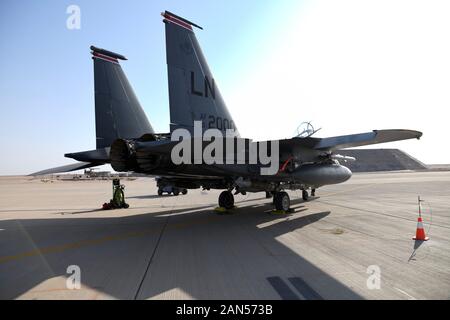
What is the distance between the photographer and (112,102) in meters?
9.77

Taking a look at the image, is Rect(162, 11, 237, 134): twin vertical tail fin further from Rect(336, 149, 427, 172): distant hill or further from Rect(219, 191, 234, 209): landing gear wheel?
Rect(336, 149, 427, 172): distant hill

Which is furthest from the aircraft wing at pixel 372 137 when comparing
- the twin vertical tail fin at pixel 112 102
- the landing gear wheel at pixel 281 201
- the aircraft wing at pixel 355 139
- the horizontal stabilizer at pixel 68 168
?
the horizontal stabilizer at pixel 68 168

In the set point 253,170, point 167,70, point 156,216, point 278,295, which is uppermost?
point 167,70

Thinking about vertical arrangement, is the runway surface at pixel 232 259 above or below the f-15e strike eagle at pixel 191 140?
below

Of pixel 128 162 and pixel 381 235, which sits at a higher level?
pixel 128 162

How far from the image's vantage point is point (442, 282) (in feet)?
12.6

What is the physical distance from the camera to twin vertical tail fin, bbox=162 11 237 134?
7.29 m

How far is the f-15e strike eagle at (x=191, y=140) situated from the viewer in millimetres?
7293

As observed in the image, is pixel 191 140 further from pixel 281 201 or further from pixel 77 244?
pixel 281 201

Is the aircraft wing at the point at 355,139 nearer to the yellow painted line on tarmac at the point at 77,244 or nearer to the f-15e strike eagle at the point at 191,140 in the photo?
the f-15e strike eagle at the point at 191,140

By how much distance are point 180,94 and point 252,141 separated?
2446 mm

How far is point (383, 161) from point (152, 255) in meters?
98.9
